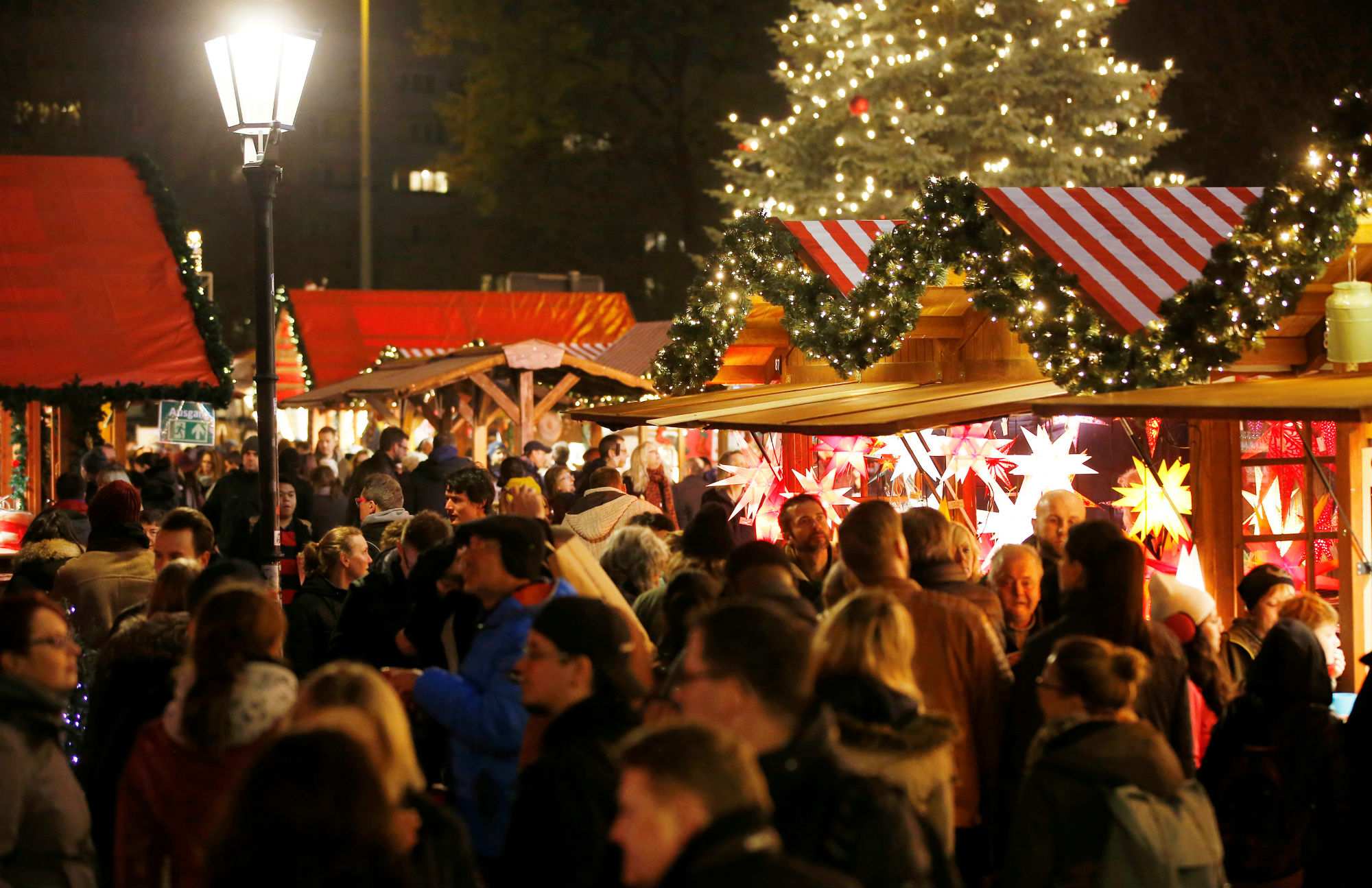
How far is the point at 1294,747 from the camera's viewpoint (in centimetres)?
592

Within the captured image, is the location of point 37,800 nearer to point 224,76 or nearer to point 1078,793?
Answer: point 1078,793

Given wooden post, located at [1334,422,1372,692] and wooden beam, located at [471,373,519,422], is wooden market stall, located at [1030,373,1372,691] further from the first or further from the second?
wooden beam, located at [471,373,519,422]

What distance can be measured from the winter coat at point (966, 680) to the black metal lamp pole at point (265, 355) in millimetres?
3771

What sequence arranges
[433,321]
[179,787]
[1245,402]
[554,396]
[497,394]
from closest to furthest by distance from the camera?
[179,787] → [1245,402] → [497,394] → [554,396] → [433,321]

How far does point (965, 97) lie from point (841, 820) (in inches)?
885

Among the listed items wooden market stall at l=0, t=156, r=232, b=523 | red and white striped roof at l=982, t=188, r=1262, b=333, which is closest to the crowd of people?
red and white striped roof at l=982, t=188, r=1262, b=333

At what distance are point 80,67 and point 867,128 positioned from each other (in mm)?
37196

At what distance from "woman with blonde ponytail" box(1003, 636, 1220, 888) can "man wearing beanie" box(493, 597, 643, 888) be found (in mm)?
1079

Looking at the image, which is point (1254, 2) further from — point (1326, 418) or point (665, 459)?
point (1326, 418)

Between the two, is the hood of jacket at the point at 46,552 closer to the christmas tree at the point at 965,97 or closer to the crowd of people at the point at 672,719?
the crowd of people at the point at 672,719

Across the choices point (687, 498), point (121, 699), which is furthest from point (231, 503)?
point (121, 699)

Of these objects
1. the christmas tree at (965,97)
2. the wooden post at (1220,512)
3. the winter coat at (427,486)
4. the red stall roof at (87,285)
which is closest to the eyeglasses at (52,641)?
the wooden post at (1220,512)

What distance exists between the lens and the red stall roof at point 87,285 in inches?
571

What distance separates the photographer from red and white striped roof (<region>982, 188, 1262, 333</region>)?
9141 millimetres
